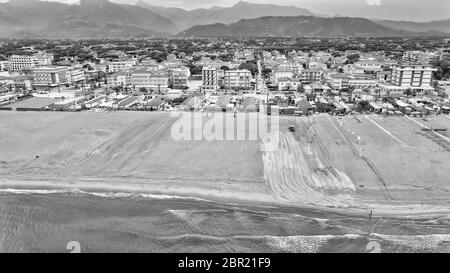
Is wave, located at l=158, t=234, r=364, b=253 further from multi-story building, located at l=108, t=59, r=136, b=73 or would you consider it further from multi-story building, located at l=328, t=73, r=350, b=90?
multi-story building, located at l=108, t=59, r=136, b=73

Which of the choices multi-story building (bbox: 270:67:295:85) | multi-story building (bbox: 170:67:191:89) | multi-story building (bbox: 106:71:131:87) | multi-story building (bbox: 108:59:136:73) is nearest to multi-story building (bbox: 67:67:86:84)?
multi-story building (bbox: 106:71:131:87)

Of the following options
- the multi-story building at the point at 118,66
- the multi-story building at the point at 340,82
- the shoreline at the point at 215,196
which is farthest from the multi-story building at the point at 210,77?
the shoreline at the point at 215,196

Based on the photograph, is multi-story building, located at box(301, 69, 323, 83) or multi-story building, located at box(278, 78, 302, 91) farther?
multi-story building, located at box(301, 69, 323, 83)

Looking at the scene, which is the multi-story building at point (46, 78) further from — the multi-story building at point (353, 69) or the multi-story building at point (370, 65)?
the multi-story building at point (370, 65)

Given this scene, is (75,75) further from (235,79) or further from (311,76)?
(311,76)

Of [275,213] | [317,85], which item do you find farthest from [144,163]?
[317,85]

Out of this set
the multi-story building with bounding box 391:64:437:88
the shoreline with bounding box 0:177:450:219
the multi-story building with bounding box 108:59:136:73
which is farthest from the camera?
the multi-story building with bounding box 108:59:136:73

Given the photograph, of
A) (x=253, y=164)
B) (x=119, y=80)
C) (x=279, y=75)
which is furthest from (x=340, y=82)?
(x=119, y=80)
